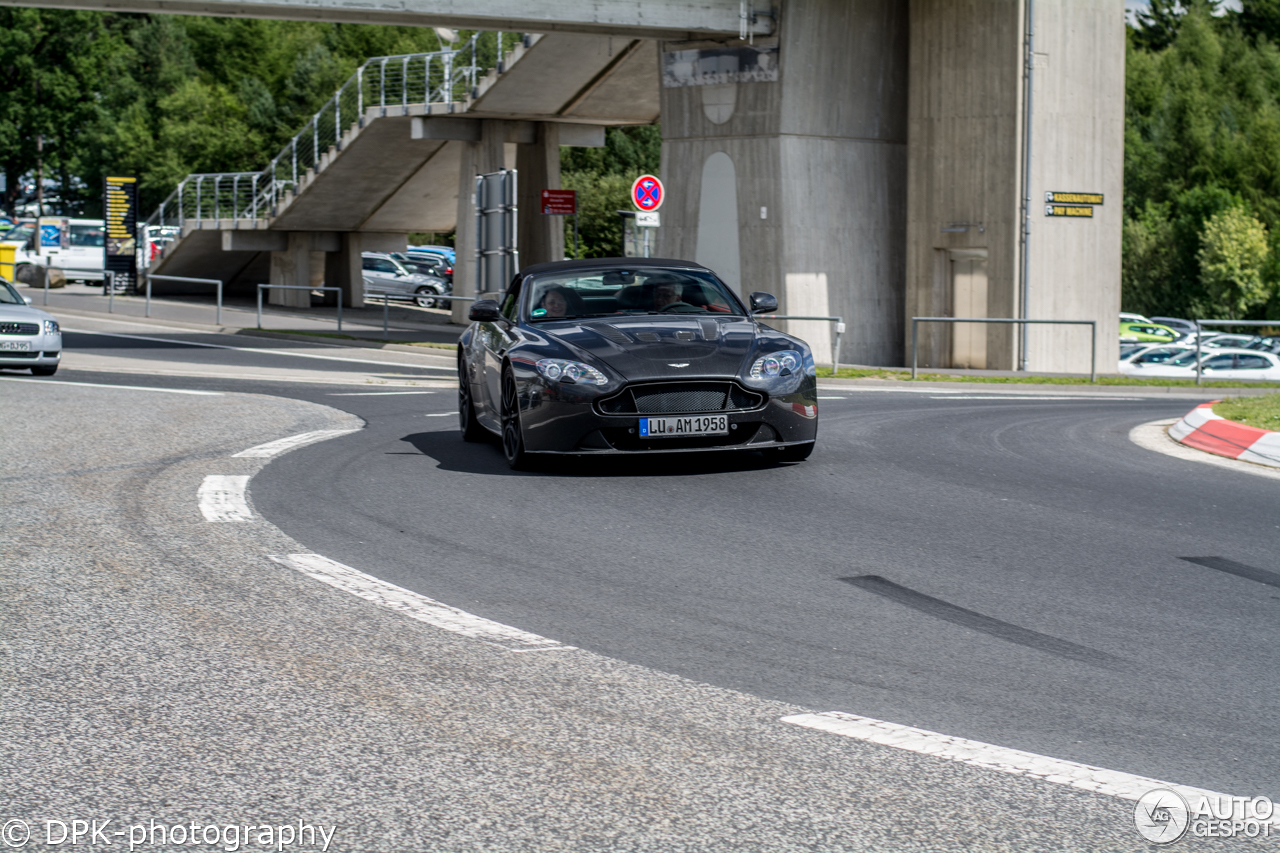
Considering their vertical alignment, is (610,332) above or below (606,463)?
above

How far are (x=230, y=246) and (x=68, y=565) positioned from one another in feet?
125

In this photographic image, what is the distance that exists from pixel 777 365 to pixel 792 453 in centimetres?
108

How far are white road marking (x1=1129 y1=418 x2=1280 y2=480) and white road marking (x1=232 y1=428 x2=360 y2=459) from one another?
22.7 feet

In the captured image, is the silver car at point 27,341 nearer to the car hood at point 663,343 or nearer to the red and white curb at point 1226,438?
the car hood at point 663,343

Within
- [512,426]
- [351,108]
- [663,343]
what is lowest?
[512,426]

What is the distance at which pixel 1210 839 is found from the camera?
12.1ft

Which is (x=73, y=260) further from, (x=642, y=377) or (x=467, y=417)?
(x=642, y=377)

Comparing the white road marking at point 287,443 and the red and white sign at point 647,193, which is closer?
the white road marking at point 287,443

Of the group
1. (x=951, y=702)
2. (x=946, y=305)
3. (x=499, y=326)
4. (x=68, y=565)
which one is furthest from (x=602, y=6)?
(x=951, y=702)

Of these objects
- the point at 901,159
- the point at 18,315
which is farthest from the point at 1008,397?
the point at 18,315

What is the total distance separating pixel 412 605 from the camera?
6.25 metres

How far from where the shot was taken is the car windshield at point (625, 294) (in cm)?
1114

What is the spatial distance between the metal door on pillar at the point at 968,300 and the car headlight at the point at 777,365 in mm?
18870

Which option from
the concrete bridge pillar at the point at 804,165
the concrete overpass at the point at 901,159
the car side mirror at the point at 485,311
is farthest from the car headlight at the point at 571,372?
the concrete bridge pillar at the point at 804,165
